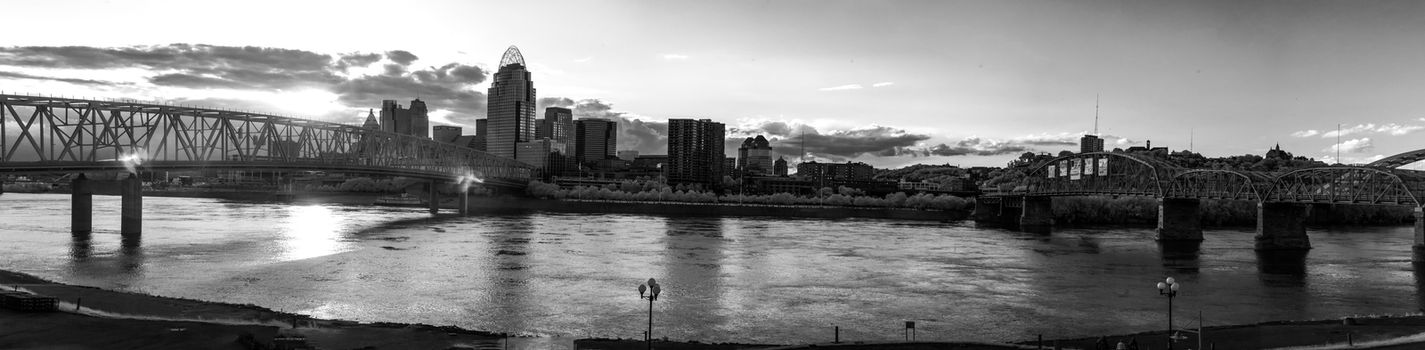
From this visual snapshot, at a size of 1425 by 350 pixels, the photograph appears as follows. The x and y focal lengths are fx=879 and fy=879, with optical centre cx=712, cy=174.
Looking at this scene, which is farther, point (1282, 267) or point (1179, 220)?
point (1179, 220)

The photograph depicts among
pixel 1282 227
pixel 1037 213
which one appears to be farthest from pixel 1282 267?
pixel 1037 213

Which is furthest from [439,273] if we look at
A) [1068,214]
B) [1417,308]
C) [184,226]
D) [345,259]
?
[1068,214]

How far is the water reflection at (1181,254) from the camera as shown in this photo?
71431 mm

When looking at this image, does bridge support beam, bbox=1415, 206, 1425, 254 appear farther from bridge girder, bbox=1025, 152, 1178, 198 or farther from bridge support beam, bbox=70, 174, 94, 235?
bridge support beam, bbox=70, 174, 94, 235

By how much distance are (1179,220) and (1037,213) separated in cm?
4703

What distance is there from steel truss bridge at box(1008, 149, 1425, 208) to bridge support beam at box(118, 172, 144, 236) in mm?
122478

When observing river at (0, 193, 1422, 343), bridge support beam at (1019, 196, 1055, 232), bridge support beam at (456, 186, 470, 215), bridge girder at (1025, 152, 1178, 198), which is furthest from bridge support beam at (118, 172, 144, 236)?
bridge support beam at (1019, 196, 1055, 232)

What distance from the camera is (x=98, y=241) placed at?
7794cm

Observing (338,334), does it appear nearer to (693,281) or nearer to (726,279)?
(693,281)

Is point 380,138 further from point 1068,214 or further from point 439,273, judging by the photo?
point 1068,214

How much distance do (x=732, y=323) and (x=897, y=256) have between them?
1666 inches

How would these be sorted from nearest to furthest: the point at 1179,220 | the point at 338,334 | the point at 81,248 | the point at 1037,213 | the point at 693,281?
the point at 338,334, the point at 693,281, the point at 81,248, the point at 1179,220, the point at 1037,213

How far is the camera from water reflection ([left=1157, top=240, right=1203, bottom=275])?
7143 cm

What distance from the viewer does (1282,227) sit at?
315ft
